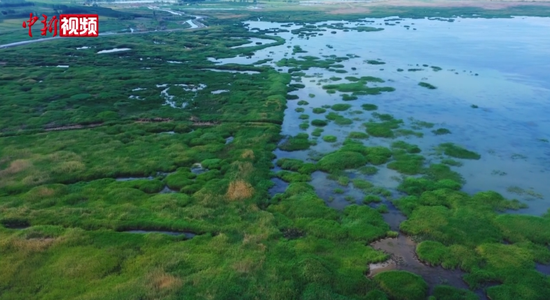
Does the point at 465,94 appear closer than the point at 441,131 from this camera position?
No

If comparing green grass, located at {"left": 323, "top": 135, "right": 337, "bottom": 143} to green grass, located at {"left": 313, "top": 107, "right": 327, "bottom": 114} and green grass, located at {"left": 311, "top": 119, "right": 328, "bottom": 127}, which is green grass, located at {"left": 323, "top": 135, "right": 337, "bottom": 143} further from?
green grass, located at {"left": 313, "top": 107, "right": 327, "bottom": 114}

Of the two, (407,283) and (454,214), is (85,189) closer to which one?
(407,283)

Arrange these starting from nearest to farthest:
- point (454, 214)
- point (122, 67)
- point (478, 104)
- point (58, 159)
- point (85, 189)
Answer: point (454, 214)
point (85, 189)
point (58, 159)
point (478, 104)
point (122, 67)

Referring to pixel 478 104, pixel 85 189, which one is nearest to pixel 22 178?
pixel 85 189

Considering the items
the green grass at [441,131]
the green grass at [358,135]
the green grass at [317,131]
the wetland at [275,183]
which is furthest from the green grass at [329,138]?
the green grass at [441,131]

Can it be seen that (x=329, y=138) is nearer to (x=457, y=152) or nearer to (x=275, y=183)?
(x=275, y=183)

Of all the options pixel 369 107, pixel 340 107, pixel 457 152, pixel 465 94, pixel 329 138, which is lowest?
pixel 329 138

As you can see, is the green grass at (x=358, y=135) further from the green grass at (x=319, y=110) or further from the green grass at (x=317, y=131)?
the green grass at (x=319, y=110)

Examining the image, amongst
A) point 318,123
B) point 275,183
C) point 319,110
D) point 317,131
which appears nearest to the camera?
point 275,183

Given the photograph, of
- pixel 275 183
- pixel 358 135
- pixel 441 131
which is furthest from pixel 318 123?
pixel 275 183

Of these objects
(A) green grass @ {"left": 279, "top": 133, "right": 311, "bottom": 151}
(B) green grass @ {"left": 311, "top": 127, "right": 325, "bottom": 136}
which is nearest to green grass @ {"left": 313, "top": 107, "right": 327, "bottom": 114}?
(B) green grass @ {"left": 311, "top": 127, "right": 325, "bottom": 136}
